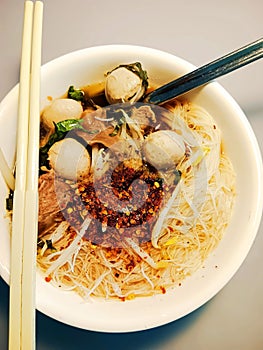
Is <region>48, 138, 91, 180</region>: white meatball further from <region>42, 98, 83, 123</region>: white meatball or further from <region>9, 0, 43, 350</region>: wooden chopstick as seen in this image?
<region>9, 0, 43, 350</region>: wooden chopstick

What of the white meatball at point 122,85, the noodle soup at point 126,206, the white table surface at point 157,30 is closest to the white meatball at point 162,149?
the noodle soup at point 126,206

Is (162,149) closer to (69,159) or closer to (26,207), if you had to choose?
(69,159)

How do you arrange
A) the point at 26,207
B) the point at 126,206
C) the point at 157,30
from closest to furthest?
the point at 26,207 < the point at 126,206 < the point at 157,30

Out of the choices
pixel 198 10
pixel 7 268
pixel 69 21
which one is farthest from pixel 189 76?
pixel 7 268

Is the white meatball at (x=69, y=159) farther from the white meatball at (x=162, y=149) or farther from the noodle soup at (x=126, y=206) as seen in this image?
the white meatball at (x=162, y=149)

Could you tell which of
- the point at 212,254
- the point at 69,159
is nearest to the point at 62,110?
the point at 69,159
